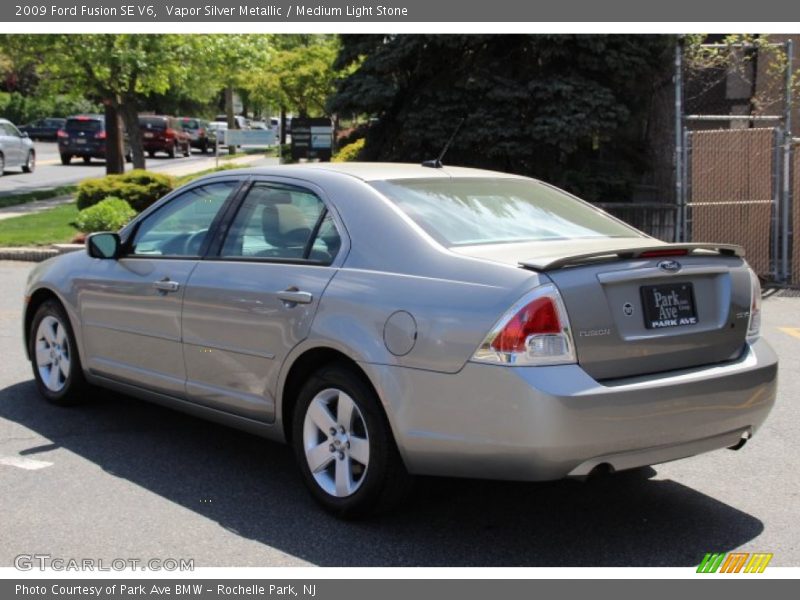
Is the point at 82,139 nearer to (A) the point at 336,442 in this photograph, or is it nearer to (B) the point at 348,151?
(B) the point at 348,151

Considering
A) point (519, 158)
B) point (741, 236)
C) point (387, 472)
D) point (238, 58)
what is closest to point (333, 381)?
point (387, 472)

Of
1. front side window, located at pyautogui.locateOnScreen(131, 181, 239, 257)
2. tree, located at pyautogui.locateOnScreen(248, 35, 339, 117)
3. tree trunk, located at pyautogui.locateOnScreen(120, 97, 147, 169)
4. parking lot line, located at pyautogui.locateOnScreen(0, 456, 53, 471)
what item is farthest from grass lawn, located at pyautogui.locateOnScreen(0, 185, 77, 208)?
parking lot line, located at pyautogui.locateOnScreen(0, 456, 53, 471)

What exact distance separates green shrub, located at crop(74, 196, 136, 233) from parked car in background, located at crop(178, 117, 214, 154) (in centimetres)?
3495

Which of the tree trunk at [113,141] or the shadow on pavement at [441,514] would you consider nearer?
the shadow on pavement at [441,514]

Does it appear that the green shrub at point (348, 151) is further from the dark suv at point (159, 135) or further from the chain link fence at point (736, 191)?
the dark suv at point (159, 135)

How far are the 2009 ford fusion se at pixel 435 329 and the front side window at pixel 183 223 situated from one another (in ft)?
0.06

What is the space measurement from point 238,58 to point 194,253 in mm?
18487

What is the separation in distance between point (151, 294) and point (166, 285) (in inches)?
7.0

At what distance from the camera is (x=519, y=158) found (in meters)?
14.6

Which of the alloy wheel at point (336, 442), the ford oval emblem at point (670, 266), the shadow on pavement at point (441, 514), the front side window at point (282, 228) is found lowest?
the shadow on pavement at point (441, 514)

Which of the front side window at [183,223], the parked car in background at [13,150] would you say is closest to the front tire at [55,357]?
the front side window at [183,223]

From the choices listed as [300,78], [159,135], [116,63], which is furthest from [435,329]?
[159,135]

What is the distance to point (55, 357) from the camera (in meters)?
6.79

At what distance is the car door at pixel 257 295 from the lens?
4.93 meters
